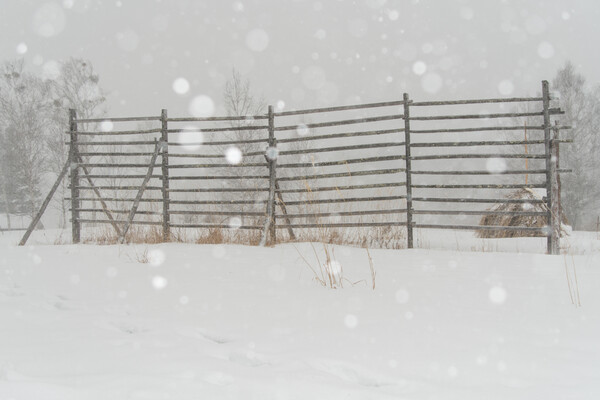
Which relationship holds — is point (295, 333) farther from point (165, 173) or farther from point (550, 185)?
point (165, 173)

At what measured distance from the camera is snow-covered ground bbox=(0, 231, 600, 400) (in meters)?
1.43

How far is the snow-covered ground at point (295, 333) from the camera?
4.69 ft

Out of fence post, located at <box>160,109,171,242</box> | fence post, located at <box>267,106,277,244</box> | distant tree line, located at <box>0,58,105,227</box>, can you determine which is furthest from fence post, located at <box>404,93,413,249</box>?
distant tree line, located at <box>0,58,105,227</box>

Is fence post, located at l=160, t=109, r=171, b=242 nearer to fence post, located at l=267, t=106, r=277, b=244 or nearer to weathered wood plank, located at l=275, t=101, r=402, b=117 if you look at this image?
fence post, located at l=267, t=106, r=277, b=244

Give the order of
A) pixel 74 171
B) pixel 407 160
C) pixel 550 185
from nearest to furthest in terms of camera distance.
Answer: pixel 550 185
pixel 407 160
pixel 74 171

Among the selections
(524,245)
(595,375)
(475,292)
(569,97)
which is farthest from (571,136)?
(595,375)

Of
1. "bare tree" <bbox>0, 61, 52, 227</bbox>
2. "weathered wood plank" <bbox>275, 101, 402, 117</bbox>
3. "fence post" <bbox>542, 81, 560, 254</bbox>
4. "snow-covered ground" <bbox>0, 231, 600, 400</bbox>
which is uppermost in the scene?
"bare tree" <bbox>0, 61, 52, 227</bbox>

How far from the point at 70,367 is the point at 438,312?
1.78m

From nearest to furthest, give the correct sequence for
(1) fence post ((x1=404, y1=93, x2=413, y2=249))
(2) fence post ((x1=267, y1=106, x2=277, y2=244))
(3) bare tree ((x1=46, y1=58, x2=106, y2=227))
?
(1) fence post ((x1=404, y1=93, x2=413, y2=249)) < (2) fence post ((x1=267, y1=106, x2=277, y2=244)) < (3) bare tree ((x1=46, y1=58, x2=106, y2=227))

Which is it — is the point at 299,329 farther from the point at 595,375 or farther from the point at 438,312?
the point at 595,375

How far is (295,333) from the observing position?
2045mm

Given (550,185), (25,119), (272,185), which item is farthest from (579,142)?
(25,119)

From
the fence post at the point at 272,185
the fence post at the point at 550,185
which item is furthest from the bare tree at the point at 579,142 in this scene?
the fence post at the point at 272,185

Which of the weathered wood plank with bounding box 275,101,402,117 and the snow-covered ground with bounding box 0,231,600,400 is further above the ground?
the weathered wood plank with bounding box 275,101,402,117
